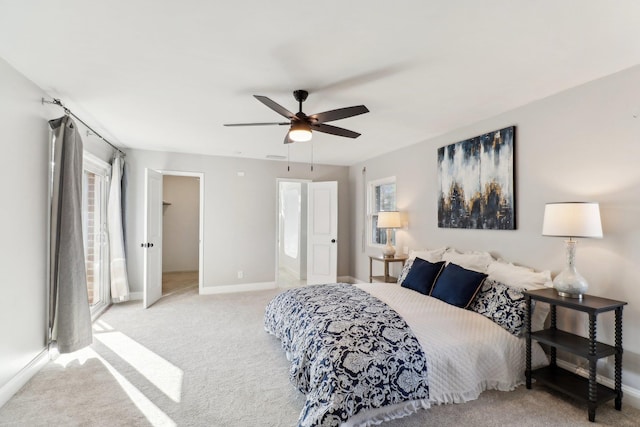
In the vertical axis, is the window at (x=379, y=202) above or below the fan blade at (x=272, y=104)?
below

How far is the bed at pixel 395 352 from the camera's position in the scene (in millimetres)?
1957

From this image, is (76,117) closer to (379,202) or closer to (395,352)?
(395,352)

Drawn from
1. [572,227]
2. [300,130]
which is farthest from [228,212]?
[572,227]

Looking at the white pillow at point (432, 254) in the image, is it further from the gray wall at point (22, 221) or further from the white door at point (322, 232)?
the gray wall at point (22, 221)

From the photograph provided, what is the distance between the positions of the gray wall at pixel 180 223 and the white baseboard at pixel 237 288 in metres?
2.51

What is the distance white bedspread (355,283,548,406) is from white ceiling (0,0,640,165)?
1.97m

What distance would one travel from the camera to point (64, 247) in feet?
9.45

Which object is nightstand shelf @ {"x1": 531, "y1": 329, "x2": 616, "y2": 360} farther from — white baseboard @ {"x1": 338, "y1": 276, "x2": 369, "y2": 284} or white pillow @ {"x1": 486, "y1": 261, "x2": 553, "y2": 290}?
white baseboard @ {"x1": 338, "y1": 276, "x2": 369, "y2": 284}

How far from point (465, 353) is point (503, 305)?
2.30 feet

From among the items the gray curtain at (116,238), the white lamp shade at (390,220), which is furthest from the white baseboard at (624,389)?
the gray curtain at (116,238)

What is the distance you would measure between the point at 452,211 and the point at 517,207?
2.73 feet

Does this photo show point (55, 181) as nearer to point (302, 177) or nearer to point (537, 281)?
point (302, 177)

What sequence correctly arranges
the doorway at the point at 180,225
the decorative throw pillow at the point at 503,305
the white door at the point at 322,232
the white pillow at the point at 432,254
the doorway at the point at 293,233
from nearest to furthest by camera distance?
the decorative throw pillow at the point at 503,305 < the white pillow at the point at 432,254 < the white door at the point at 322,232 < the doorway at the point at 293,233 < the doorway at the point at 180,225

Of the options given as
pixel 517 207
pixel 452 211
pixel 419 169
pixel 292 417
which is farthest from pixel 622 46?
pixel 292 417
